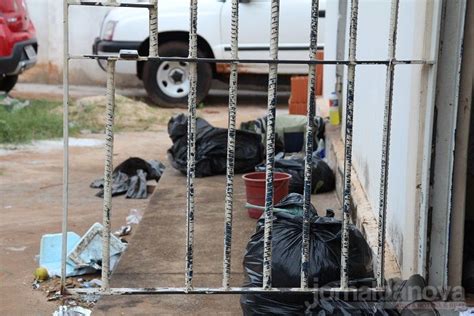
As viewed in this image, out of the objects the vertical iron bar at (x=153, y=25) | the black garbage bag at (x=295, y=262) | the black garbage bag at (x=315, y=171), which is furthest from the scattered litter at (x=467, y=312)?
the black garbage bag at (x=315, y=171)

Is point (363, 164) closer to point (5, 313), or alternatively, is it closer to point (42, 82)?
point (5, 313)

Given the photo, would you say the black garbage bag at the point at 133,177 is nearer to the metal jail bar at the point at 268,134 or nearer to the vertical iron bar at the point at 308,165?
the metal jail bar at the point at 268,134

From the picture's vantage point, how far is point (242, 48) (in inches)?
417

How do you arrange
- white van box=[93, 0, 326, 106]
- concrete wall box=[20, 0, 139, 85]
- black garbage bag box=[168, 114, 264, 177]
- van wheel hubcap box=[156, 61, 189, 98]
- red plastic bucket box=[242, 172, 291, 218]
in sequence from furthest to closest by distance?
1. concrete wall box=[20, 0, 139, 85]
2. van wheel hubcap box=[156, 61, 189, 98]
3. white van box=[93, 0, 326, 106]
4. black garbage bag box=[168, 114, 264, 177]
5. red plastic bucket box=[242, 172, 291, 218]

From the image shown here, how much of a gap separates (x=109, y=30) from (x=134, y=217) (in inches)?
238

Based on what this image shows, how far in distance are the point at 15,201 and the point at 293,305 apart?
366 cm

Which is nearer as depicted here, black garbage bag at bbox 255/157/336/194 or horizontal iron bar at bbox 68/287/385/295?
horizontal iron bar at bbox 68/287/385/295

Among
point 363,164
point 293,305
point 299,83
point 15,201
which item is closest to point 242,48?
point 299,83

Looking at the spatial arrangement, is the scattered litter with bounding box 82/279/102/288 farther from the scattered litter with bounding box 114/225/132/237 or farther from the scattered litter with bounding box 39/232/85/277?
the scattered litter with bounding box 114/225/132/237

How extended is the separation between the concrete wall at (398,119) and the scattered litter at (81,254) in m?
1.52

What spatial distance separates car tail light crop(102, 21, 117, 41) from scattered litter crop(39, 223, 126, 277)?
22.2 ft

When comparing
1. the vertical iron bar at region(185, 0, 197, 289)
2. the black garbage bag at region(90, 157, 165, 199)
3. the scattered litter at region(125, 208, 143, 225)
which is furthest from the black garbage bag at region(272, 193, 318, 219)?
the black garbage bag at region(90, 157, 165, 199)

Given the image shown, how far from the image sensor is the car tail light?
10.8 meters

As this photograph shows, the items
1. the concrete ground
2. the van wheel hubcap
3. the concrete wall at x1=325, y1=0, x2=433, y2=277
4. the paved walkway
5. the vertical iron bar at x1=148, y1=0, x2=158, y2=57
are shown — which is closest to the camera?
the vertical iron bar at x1=148, y1=0, x2=158, y2=57
